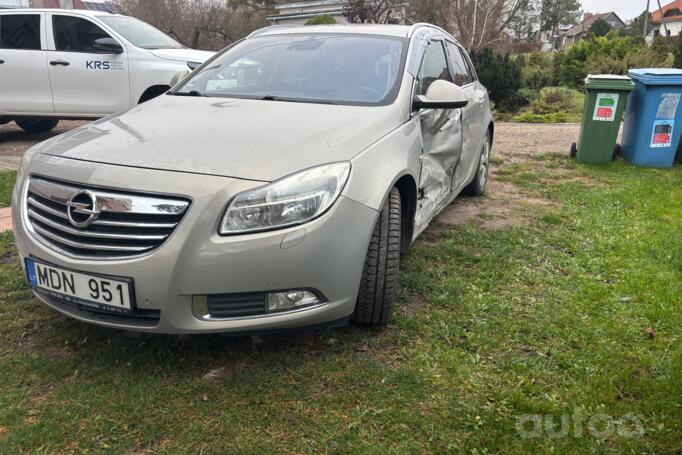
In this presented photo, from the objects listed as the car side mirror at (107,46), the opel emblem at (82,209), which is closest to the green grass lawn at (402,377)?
the opel emblem at (82,209)

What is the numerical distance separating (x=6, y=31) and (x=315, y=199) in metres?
7.08

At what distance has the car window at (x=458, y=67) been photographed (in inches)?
183

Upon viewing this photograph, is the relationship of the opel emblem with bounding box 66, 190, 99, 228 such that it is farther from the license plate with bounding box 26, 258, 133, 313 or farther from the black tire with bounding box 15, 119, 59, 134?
the black tire with bounding box 15, 119, 59, 134

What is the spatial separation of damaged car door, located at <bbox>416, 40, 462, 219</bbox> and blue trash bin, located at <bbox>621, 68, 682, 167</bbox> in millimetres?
3670

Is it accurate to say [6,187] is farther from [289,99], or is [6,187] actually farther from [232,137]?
[232,137]

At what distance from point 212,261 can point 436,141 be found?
1.94 m

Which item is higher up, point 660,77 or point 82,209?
point 660,77

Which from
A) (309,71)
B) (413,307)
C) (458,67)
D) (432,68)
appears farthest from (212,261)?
(458,67)

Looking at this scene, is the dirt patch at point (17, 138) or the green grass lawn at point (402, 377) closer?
the green grass lawn at point (402, 377)

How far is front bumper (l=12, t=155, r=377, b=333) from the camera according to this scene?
2.22m

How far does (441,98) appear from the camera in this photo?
3336 millimetres

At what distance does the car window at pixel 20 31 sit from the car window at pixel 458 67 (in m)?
5.52

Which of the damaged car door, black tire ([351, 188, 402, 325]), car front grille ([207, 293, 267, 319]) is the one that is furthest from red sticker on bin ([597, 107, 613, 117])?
car front grille ([207, 293, 267, 319])

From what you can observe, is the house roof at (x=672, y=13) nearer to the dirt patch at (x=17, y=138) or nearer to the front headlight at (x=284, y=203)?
the dirt patch at (x=17, y=138)
